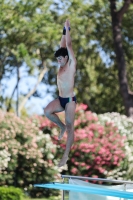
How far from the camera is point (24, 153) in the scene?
48.7 ft

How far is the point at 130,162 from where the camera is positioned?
1644 cm

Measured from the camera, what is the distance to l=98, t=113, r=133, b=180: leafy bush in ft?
53.3

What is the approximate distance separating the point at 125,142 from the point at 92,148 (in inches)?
45.4

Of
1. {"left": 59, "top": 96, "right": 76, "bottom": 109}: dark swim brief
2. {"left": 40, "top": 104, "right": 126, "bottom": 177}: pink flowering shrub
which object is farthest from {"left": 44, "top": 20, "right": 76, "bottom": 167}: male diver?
{"left": 40, "top": 104, "right": 126, "bottom": 177}: pink flowering shrub

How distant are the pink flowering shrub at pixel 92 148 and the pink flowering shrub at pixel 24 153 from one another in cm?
62

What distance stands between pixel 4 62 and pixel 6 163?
15.7m

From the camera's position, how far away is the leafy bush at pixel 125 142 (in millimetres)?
16250

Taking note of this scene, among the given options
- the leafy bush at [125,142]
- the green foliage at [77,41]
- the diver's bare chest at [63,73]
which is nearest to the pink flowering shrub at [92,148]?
the leafy bush at [125,142]

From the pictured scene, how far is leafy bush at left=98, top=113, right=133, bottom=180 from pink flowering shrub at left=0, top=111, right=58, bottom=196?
1.79 meters

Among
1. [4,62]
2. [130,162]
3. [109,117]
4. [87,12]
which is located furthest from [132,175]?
[4,62]

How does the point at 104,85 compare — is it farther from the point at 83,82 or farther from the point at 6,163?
the point at 6,163

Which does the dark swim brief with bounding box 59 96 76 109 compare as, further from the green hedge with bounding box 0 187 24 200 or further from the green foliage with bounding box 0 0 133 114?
the green foliage with bounding box 0 0 133 114

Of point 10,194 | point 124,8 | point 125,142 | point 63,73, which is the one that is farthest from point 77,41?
point 63,73

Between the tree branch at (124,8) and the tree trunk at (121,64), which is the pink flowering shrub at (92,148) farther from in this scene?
the tree branch at (124,8)
